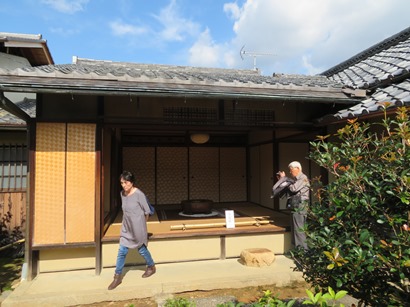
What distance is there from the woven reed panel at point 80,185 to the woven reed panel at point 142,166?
474cm

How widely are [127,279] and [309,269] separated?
125 inches

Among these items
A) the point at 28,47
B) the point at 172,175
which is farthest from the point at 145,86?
the point at 28,47

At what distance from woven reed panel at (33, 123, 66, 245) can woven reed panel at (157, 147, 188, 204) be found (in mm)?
5104

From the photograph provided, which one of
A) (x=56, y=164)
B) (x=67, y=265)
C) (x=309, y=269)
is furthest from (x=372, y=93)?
(x=67, y=265)

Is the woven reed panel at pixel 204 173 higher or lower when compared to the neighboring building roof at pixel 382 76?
lower

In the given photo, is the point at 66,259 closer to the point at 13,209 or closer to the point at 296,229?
the point at 13,209

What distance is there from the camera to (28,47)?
30.1ft

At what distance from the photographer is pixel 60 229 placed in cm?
461

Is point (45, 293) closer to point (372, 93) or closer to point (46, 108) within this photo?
point (46, 108)

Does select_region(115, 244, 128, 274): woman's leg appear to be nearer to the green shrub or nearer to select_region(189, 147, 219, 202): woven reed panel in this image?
the green shrub

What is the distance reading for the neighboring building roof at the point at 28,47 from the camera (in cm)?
875

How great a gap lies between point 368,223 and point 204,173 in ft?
26.7

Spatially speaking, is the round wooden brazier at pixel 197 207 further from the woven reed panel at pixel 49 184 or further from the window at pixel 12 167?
the window at pixel 12 167

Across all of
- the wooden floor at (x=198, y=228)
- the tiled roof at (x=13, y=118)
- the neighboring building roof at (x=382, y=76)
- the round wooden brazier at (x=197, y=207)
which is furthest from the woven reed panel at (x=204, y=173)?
the neighboring building roof at (x=382, y=76)
